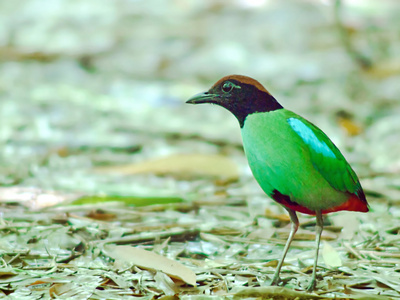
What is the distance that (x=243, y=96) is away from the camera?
2.53 metres

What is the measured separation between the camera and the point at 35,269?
2758 millimetres

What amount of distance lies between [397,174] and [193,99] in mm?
2871

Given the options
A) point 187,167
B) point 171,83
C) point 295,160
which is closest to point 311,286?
point 295,160

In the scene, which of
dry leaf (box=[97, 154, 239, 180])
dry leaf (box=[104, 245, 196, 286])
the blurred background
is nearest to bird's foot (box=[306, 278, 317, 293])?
dry leaf (box=[104, 245, 196, 286])

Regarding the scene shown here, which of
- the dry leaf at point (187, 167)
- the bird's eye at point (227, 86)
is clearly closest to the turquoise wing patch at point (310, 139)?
the bird's eye at point (227, 86)

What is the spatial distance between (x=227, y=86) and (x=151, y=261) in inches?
33.6

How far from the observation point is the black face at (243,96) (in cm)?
251

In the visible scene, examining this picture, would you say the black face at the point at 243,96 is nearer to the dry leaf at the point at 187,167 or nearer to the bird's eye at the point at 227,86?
the bird's eye at the point at 227,86

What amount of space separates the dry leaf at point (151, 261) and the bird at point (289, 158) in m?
0.37

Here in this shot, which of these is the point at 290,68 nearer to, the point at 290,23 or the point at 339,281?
the point at 290,23

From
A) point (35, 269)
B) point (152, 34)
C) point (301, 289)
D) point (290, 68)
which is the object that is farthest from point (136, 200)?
point (152, 34)

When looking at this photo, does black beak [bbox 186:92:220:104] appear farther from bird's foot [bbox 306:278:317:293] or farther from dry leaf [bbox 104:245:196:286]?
bird's foot [bbox 306:278:317:293]

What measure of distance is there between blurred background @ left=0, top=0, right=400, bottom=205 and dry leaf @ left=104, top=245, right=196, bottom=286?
133 cm

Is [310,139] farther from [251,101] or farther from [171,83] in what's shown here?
[171,83]
